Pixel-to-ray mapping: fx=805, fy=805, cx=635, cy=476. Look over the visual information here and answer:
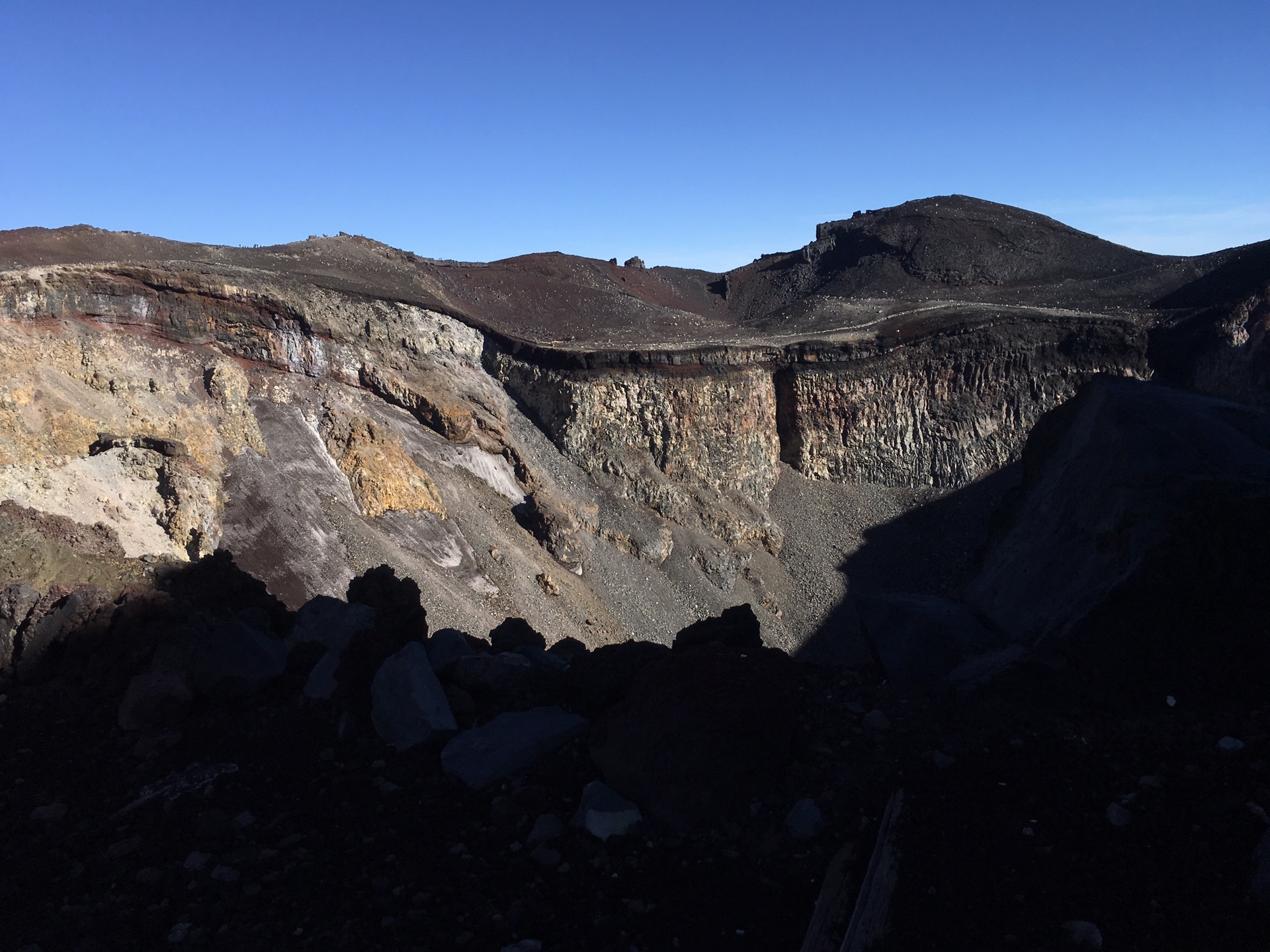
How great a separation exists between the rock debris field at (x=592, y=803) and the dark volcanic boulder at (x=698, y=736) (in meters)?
0.02

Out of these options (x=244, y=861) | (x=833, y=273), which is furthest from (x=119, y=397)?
(x=833, y=273)

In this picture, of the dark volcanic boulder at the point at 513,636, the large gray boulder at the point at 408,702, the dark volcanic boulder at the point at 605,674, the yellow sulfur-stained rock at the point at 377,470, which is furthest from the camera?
the yellow sulfur-stained rock at the point at 377,470

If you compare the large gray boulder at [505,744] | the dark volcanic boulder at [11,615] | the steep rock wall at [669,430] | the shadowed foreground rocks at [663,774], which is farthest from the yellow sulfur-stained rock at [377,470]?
the large gray boulder at [505,744]

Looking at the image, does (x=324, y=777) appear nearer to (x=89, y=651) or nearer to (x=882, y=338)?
(x=89, y=651)

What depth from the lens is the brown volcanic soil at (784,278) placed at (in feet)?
91.1

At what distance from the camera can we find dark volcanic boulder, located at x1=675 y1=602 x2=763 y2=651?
21.2 feet

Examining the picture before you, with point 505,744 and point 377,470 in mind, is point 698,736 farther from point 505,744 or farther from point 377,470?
point 377,470

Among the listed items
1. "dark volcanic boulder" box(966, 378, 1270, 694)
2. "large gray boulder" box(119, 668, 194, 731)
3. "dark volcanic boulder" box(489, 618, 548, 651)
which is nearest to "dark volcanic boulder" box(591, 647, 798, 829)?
"dark volcanic boulder" box(966, 378, 1270, 694)

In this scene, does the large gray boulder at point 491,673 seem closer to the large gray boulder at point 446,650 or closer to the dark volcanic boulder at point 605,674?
the large gray boulder at point 446,650

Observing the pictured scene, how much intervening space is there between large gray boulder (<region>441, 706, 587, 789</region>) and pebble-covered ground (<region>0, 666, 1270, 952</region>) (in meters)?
0.10

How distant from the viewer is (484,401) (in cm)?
2769

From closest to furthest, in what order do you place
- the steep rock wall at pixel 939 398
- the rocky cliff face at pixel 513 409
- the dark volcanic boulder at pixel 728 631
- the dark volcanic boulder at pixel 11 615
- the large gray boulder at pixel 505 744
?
the large gray boulder at pixel 505 744 → the dark volcanic boulder at pixel 728 631 → the dark volcanic boulder at pixel 11 615 → the rocky cliff face at pixel 513 409 → the steep rock wall at pixel 939 398

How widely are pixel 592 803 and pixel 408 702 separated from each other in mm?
1693

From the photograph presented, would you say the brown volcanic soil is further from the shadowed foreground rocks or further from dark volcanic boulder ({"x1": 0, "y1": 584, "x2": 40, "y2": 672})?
the shadowed foreground rocks
